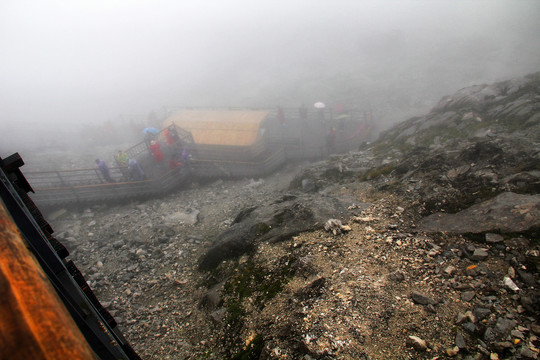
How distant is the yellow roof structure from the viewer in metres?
14.4

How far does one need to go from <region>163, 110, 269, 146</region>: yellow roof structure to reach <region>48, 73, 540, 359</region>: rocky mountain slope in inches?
230

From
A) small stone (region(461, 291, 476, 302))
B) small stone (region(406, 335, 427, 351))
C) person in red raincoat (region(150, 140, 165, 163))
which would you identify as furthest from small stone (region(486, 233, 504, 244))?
person in red raincoat (region(150, 140, 165, 163))

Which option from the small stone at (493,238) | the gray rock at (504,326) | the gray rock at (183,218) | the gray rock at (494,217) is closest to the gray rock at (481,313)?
the gray rock at (504,326)

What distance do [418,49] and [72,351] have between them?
142ft

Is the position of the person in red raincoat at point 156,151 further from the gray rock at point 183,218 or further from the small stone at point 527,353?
the small stone at point 527,353

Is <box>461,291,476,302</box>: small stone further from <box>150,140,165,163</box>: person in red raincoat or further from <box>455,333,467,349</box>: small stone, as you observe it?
<box>150,140,165,163</box>: person in red raincoat

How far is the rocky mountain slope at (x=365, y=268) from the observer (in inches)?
149

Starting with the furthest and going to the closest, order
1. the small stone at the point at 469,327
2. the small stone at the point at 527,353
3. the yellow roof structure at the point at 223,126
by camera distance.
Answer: the yellow roof structure at the point at 223,126, the small stone at the point at 469,327, the small stone at the point at 527,353

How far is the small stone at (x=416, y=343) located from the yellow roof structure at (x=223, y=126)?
11562mm

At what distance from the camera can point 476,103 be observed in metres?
11.6

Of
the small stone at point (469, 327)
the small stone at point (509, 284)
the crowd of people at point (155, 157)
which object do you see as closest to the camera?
the small stone at point (469, 327)

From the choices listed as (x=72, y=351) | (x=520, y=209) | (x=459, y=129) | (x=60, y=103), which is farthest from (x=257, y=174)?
(x=60, y=103)

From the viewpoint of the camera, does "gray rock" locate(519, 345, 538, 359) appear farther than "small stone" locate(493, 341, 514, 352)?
No

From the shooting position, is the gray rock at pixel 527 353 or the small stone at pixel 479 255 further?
the small stone at pixel 479 255
